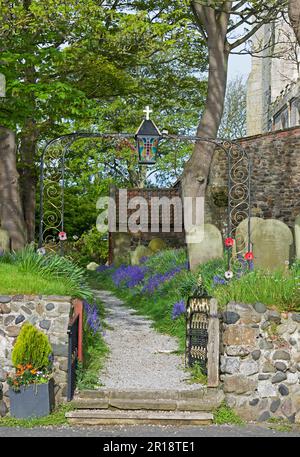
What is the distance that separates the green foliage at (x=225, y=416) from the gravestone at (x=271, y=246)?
25.3 ft

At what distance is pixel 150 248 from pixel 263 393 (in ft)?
60.5

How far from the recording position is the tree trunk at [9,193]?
61.4ft

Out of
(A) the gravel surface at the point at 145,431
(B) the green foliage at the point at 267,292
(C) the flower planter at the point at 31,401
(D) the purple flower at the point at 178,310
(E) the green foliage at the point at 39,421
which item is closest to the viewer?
(A) the gravel surface at the point at 145,431

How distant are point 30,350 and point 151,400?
1.72m

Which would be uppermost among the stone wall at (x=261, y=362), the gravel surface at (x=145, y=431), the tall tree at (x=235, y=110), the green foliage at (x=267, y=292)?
the tall tree at (x=235, y=110)

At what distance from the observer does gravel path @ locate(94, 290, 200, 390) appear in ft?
34.3

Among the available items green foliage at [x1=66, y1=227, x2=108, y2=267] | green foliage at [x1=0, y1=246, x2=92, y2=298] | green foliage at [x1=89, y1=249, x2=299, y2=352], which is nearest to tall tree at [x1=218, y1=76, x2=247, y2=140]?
green foliage at [x1=66, y1=227, x2=108, y2=267]

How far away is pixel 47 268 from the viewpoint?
39.0 ft

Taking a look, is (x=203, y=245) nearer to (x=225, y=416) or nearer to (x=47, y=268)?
(x=47, y=268)

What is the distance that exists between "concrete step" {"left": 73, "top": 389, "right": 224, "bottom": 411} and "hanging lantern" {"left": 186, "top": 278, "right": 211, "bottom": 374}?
105cm

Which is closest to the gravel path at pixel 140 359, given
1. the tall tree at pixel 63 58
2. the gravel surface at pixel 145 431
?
the gravel surface at pixel 145 431

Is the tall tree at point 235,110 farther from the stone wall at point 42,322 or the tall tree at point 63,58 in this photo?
the stone wall at point 42,322

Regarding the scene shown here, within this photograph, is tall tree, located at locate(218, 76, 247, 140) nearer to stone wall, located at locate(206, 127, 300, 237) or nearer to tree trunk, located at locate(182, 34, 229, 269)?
stone wall, located at locate(206, 127, 300, 237)

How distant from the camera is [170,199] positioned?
2953cm
